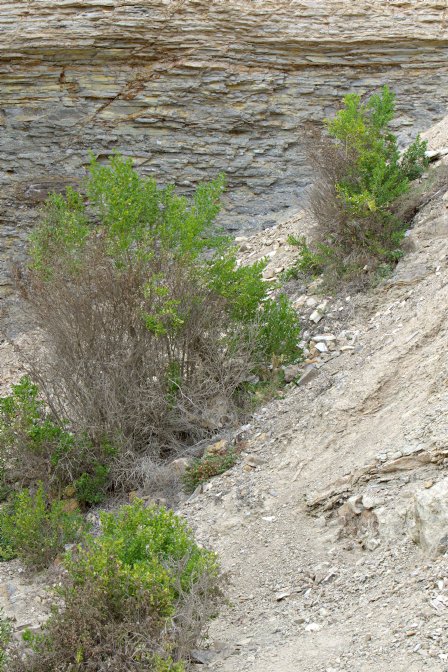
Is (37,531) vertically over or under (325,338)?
under

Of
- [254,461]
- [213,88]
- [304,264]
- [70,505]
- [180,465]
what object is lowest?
[70,505]

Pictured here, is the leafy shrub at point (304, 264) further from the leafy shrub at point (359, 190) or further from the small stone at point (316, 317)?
the small stone at point (316, 317)

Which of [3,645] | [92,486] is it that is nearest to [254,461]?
[92,486]

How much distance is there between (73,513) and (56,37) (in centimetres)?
802

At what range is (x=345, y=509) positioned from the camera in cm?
564

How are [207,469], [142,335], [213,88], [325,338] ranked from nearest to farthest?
[207,469]
[142,335]
[325,338]
[213,88]

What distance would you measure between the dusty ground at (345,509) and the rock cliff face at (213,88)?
5020 millimetres

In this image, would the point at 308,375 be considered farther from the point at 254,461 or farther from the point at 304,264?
the point at 304,264

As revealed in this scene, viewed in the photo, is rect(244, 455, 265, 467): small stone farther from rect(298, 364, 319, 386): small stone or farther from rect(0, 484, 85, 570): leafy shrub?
rect(0, 484, 85, 570): leafy shrub

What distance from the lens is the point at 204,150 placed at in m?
13.3

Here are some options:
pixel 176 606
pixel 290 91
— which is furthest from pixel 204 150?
pixel 176 606

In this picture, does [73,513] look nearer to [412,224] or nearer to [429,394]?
[429,394]

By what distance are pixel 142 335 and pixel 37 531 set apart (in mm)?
2166

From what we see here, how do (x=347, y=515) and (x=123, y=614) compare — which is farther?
(x=347, y=515)
